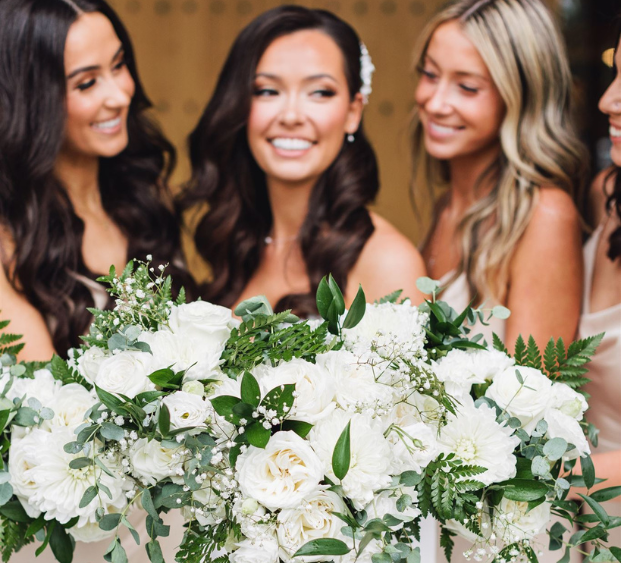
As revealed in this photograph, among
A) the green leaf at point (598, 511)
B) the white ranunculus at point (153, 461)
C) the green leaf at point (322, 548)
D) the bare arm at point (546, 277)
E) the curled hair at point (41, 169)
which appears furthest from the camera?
the bare arm at point (546, 277)

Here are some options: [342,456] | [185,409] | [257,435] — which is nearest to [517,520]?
[342,456]

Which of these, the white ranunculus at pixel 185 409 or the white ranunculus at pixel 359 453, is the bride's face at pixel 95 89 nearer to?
the white ranunculus at pixel 185 409

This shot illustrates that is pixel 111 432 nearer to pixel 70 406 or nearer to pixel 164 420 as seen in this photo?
pixel 164 420

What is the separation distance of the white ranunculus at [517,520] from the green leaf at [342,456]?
334mm

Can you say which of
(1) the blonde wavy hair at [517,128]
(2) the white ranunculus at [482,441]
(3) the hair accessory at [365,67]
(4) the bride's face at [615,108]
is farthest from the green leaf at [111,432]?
(4) the bride's face at [615,108]

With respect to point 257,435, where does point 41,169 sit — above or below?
above

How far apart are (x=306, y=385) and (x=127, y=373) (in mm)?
303

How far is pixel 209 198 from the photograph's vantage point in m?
2.10

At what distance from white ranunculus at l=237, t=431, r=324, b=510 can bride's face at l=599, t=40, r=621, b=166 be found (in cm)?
139

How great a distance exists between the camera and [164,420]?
1.10 meters

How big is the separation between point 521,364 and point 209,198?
1.09m

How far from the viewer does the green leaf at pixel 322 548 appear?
1058 millimetres

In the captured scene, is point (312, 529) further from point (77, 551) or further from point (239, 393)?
point (77, 551)

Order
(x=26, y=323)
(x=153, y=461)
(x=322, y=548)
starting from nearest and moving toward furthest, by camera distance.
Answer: (x=322, y=548), (x=153, y=461), (x=26, y=323)
